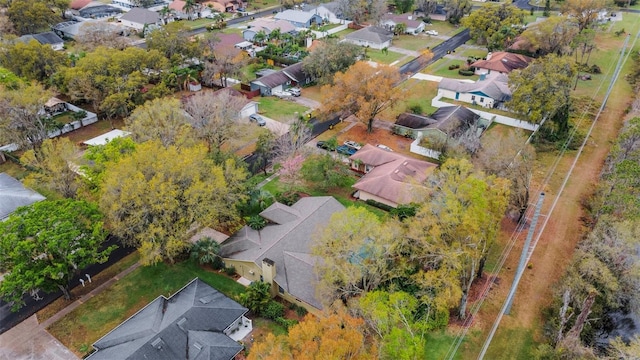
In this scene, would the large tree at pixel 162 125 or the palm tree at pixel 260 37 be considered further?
the palm tree at pixel 260 37

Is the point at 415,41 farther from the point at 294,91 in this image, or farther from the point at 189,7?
the point at 189,7

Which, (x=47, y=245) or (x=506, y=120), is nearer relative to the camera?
(x=47, y=245)

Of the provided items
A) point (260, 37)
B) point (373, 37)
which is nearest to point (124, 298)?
point (260, 37)

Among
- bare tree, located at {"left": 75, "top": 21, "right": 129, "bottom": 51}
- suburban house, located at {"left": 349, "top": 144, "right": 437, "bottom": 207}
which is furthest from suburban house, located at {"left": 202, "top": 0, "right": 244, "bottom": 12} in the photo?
suburban house, located at {"left": 349, "top": 144, "right": 437, "bottom": 207}

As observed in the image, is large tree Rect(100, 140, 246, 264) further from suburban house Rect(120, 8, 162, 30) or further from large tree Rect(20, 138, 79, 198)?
suburban house Rect(120, 8, 162, 30)

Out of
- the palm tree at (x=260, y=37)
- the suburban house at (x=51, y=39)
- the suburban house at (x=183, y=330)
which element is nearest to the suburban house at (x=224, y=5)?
the palm tree at (x=260, y=37)

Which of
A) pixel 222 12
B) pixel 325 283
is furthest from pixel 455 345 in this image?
pixel 222 12

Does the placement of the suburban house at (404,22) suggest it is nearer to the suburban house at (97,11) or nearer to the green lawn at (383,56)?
the green lawn at (383,56)
